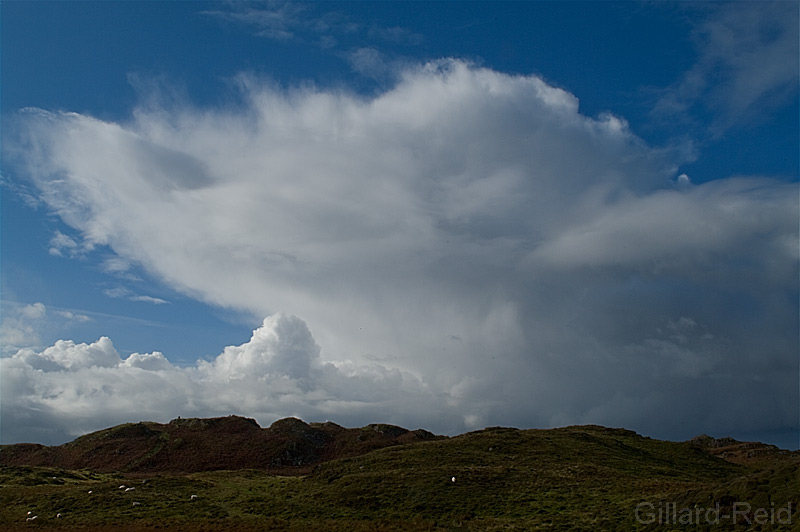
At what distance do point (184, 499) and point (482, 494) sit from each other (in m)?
32.7

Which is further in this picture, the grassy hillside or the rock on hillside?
the rock on hillside

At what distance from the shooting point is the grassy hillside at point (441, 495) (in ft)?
131

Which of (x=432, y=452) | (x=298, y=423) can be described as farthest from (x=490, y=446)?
(x=298, y=423)

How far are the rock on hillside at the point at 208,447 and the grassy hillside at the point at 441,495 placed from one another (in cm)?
2833

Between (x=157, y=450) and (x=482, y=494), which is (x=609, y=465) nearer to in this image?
(x=482, y=494)

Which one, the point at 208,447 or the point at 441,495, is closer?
the point at 441,495

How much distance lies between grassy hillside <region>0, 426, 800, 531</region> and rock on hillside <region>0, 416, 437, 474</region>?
28.3m

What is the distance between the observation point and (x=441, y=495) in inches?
2133

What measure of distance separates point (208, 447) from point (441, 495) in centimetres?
7778

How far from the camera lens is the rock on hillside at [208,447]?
107812mm

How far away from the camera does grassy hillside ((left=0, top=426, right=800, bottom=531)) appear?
40.0 m

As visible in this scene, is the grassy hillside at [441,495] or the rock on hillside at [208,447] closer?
the grassy hillside at [441,495]

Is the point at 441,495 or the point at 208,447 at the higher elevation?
the point at 441,495

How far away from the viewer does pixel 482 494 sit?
54.4 meters
